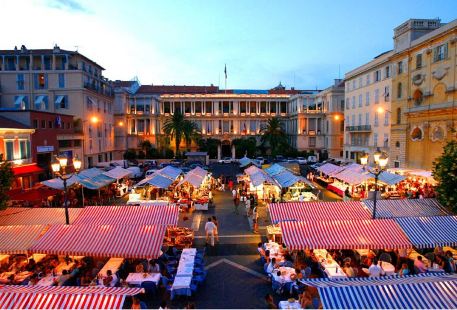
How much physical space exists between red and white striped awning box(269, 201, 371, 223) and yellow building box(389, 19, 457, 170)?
53.1 ft

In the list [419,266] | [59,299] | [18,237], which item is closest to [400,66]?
[419,266]

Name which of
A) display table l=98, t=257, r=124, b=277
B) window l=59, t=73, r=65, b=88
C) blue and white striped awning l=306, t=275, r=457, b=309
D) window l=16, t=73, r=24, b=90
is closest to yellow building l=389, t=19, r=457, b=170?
blue and white striped awning l=306, t=275, r=457, b=309

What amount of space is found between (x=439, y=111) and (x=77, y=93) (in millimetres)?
42513

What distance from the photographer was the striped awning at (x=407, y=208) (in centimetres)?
1662

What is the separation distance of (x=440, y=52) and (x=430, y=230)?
2277 centimetres

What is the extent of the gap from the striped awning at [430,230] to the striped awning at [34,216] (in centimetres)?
Result: 1525

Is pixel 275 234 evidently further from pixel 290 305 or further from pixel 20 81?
pixel 20 81

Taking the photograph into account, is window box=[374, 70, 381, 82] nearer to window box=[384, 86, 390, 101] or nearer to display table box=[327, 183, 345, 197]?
window box=[384, 86, 390, 101]

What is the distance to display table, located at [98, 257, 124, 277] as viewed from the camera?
13188 mm

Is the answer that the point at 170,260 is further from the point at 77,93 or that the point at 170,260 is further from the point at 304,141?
the point at 304,141

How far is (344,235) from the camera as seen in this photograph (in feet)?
45.1

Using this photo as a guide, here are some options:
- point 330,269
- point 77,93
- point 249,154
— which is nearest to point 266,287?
point 330,269

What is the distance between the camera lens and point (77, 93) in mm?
45594

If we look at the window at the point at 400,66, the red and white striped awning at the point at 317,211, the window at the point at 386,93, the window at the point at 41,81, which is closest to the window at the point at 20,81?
the window at the point at 41,81
